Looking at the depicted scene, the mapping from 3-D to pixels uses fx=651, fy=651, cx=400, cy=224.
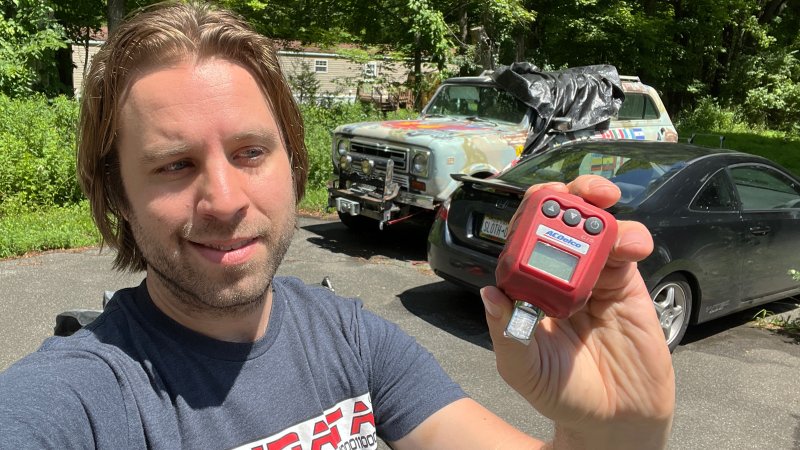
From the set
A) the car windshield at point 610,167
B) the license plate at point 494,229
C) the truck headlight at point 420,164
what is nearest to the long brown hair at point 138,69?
the license plate at point 494,229

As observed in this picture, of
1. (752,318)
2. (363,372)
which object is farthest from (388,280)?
(363,372)

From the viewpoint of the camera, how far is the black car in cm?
486

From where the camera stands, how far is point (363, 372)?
1.61m

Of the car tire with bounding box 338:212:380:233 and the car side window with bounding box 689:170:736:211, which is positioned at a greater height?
the car side window with bounding box 689:170:736:211

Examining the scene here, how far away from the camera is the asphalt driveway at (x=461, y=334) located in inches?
157

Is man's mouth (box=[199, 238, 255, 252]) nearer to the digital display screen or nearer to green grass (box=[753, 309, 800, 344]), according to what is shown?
the digital display screen

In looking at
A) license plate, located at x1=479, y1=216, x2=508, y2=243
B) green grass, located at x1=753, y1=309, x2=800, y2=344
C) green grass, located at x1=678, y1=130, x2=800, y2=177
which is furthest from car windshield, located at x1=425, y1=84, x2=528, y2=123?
green grass, located at x1=678, y1=130, x2=800, y2=177

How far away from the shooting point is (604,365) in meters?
1.33

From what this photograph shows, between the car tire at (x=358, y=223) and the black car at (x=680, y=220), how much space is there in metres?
2.90

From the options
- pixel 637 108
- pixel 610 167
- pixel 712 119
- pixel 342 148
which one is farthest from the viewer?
pixel 712 119

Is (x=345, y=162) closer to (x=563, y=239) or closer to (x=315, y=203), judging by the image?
(x=315, y=203)

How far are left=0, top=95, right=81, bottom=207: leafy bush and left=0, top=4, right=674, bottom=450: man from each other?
819 cm

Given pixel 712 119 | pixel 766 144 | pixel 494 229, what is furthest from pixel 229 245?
pixel 712 119

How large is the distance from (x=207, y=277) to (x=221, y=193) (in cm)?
18
